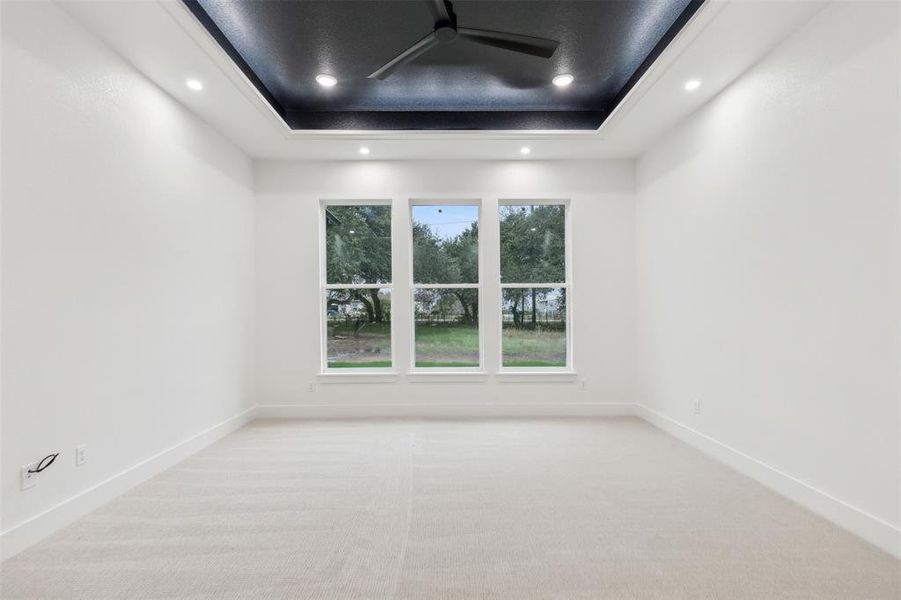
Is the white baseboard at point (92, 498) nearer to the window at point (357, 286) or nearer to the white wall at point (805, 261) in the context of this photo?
the window at point (357, 286)

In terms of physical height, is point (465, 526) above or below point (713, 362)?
below

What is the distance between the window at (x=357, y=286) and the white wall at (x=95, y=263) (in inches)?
48.2

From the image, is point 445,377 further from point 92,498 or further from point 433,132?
point 92,498

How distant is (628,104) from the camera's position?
331 cm

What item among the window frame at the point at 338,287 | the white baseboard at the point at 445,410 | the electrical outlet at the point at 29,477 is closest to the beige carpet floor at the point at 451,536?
the electrical outlet at the point at 29,477

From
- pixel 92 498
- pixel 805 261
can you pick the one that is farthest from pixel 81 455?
pixel 805 261

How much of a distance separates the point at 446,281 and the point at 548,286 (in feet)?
3.82

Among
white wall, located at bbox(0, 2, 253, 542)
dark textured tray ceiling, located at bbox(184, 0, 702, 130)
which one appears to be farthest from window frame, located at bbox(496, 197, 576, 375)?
white wall, located at bbox(0, 2, 253, 542)

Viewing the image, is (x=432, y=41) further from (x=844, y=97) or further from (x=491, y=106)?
(x=844, y=97)

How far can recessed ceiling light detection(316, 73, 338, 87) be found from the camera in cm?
338

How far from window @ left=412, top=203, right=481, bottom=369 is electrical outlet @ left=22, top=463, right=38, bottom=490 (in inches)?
122

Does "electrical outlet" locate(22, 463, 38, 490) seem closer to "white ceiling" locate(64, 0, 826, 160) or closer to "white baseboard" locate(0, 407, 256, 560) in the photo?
"white baseboard" locate(0, 407, 256, 560)

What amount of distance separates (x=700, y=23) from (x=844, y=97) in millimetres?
865

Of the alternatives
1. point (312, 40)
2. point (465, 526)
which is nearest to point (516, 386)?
point (465, 526)
